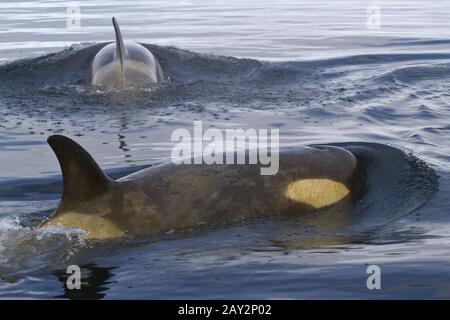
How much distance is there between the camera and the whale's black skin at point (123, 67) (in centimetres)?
1411

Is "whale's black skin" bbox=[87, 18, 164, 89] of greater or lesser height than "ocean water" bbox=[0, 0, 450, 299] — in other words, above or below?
above

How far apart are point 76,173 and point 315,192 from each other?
6.64 ft

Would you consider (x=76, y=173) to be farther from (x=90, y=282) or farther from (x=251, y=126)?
(x=251, y=126)

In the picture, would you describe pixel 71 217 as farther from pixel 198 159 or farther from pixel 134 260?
pixel 198 159

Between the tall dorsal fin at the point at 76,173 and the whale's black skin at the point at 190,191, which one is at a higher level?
the tall dorsal fin at the point at 76,173

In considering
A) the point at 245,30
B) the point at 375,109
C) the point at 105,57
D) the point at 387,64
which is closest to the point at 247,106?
the point at 375,109

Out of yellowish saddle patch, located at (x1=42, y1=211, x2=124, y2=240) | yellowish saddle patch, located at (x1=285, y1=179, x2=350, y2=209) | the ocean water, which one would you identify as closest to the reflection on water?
the ocean water

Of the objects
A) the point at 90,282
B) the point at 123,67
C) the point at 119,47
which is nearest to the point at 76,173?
the point at 90,282

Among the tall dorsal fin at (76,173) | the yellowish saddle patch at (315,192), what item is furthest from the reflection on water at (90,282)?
the yellowish saddle patch at (315,192)

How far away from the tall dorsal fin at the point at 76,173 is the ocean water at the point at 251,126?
11.1 inches

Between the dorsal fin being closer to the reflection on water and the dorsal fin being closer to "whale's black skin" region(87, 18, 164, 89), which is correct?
"whale's black skin" region(87, 18, 164, 89)

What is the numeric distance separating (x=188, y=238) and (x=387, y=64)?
1155 cm

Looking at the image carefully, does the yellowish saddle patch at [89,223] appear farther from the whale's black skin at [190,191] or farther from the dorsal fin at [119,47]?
the dorsal fin at [119,47]

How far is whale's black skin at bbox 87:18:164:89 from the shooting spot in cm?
1411
